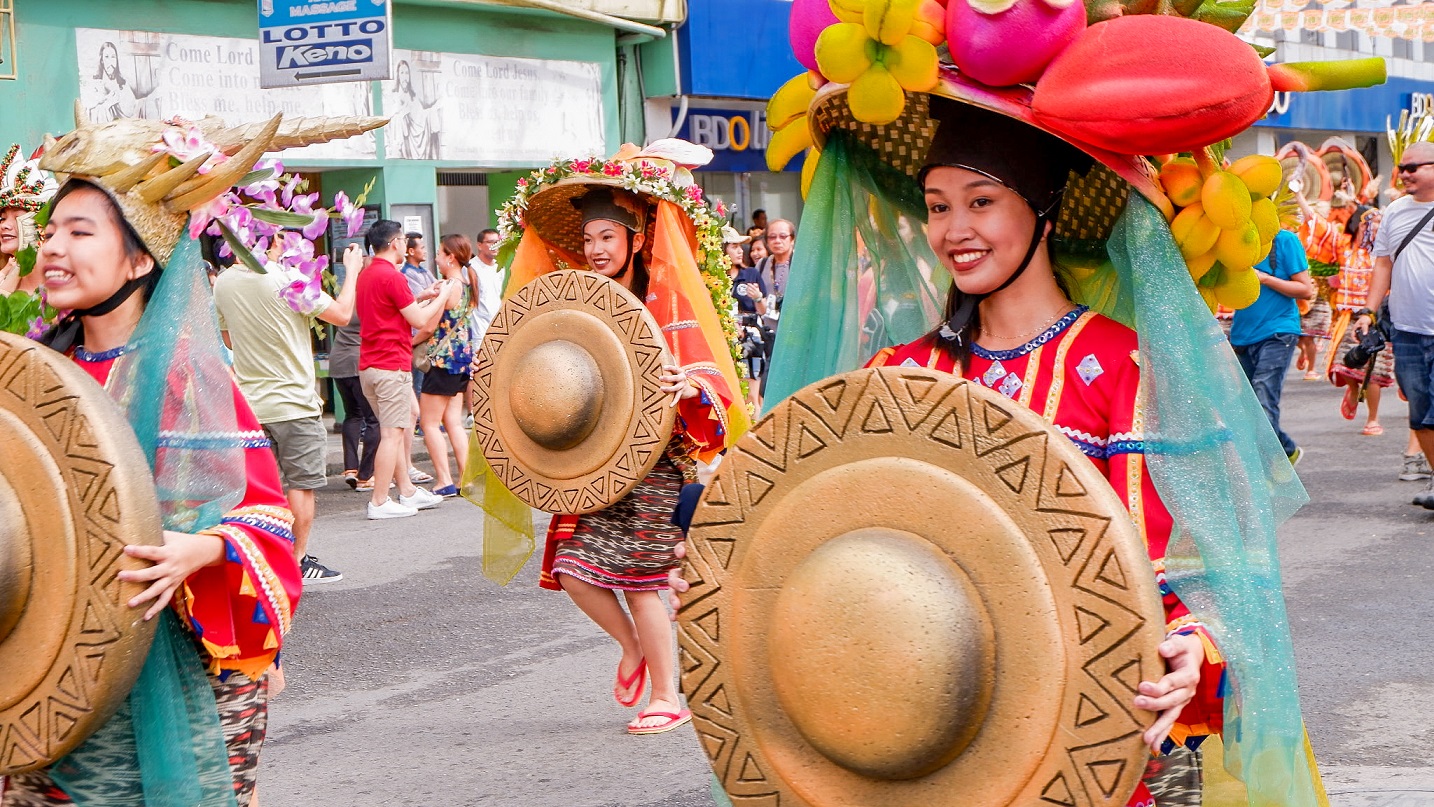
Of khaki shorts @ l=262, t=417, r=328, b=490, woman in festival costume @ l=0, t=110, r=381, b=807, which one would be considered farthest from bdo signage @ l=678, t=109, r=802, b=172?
woman in festival costume @ l=0, t=110, r=381, b=807

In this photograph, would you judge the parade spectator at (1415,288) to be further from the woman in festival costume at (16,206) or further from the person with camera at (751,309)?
the woman in festival costume at (16,206)

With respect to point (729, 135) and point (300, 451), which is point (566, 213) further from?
point (729, 135)

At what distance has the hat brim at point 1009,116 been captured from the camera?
7.59 ft

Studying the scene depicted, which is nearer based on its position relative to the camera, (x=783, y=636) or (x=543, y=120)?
(x=783, y=636)

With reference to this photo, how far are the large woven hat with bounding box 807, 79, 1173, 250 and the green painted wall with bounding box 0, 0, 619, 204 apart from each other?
33.6 feet

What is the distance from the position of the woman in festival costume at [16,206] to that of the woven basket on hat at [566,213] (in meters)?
1.58

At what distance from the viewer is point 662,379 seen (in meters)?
4.73

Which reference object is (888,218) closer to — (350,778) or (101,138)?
(101,138)

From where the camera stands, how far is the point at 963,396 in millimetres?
1898

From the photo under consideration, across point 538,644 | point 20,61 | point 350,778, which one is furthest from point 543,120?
point 350,778

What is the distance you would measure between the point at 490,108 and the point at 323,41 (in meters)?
4.12

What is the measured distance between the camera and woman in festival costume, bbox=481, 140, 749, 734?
16.3ft

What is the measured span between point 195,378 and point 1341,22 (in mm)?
14293

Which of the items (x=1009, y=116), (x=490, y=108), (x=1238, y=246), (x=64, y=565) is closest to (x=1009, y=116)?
(x=1009, y=116)
